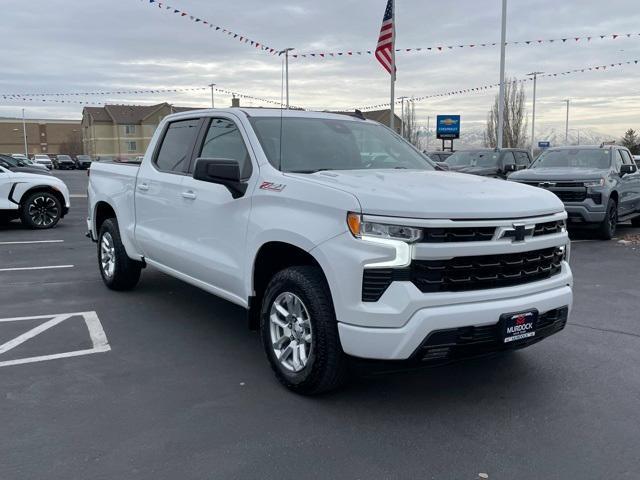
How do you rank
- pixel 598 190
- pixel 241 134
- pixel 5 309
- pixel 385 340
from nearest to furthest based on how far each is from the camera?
1. pixel 385 340
2. pixel 241 134
3. pixel 5 309
4. pixel 598 190

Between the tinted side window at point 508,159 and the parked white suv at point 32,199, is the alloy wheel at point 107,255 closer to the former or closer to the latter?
the parked white suv at point 32,199

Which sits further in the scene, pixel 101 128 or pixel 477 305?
pixel 101 128

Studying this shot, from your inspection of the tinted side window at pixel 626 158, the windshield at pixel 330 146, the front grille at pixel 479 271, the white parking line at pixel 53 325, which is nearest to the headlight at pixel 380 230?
the front grille at pixel 479 271

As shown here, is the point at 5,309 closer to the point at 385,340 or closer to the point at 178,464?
the point at 178,464

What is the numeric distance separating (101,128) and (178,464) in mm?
92338

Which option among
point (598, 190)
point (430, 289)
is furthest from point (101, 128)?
point (430, 289)

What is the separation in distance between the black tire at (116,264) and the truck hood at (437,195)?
3.24 m

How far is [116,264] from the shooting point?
21.9ft

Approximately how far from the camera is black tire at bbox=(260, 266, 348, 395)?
12.0 feet

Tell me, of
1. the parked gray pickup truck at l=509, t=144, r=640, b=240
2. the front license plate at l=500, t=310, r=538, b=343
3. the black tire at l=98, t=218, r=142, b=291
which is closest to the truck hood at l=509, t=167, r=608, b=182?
the parked gray pickup truck at l=509, t=144, r=640, b=240

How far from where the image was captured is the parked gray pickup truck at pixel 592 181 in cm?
1102

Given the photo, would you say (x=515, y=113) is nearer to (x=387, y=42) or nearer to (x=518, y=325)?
(x=387, y=42)

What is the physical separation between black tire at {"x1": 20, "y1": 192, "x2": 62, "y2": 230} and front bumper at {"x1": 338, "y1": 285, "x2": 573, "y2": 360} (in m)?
11.2

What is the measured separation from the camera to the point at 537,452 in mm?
3289
